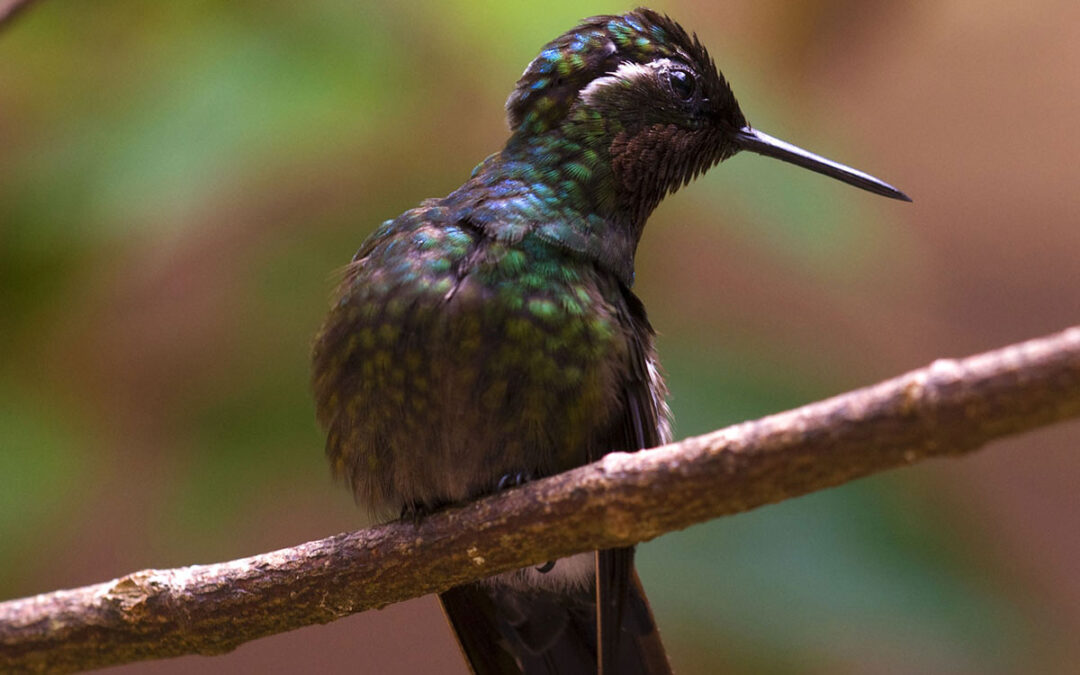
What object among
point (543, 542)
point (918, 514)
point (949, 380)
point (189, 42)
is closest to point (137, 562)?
point (189, 42)

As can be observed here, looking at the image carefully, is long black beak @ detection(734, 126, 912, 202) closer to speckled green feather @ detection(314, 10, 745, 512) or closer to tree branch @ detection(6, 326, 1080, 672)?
speckled green feather @ detection(314, 10, 745, 512)

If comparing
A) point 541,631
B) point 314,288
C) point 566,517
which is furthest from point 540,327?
point 314,288

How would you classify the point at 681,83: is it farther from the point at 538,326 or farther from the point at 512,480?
the point at 512,480

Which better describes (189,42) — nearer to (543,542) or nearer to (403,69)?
(403,69)

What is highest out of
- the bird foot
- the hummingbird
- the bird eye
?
the bird eye

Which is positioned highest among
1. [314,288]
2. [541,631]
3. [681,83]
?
[314,288]

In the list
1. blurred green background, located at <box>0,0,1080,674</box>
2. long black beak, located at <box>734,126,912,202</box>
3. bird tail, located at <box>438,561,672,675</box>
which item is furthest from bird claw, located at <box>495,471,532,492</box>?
blurred green background, located at <box>0,0,1080,674</box>
